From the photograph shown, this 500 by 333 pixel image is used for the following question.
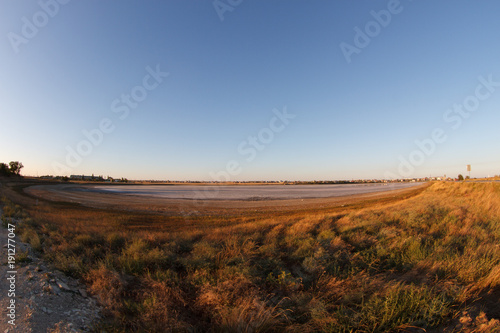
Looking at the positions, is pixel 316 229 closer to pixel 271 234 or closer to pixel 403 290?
pixel 271 234

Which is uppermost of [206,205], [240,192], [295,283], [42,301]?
[42,301]

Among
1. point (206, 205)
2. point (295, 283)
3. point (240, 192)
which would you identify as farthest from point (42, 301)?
point (240, 192)

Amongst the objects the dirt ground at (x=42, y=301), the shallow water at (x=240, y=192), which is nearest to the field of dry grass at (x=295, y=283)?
the dirt ground at (x=42, y=301)

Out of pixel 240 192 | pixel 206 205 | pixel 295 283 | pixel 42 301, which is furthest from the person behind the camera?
pixel 240 192

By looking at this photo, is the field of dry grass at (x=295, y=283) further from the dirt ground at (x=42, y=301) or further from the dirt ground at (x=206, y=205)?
the dirt ground at (x=206, y=205)

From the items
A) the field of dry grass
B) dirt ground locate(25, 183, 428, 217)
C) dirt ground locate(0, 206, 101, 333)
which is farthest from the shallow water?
dirt ground locate(0, 206, 101, 333)

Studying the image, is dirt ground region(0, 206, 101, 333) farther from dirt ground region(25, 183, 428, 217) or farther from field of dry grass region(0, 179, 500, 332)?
dirt ground region(25, 183, 428, 217)

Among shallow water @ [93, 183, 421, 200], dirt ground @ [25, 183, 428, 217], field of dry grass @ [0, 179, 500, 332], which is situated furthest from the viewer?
shallow water @ [93, 183, 421, 200]

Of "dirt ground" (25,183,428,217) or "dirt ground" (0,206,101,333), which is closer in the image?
"dirt ground" (0,206,101,333)

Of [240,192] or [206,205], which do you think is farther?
[240,192]

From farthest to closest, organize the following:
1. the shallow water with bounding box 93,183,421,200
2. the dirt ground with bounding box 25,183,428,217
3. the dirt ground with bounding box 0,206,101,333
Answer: the shallow water with bounding box 93,183,421,200
the dirt ground with bounding box 25,183,428,217
the dirt ground with bounding box 0,206,101,333

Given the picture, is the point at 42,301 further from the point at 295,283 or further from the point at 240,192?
the point at 240,192

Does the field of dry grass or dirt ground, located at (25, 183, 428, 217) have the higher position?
the field of dry grass

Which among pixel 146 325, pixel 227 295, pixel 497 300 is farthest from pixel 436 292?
pixel 146 325
